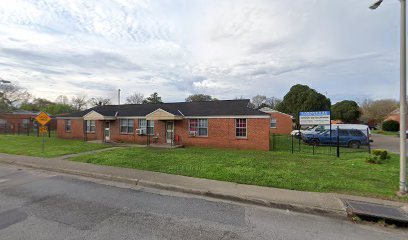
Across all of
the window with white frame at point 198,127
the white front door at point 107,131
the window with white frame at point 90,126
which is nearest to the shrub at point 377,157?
the window with white frame at point 198,127

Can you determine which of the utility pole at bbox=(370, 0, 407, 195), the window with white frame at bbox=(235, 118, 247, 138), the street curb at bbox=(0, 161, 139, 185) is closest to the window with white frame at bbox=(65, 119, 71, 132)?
the street curb at bbox=(0, 161, 139, 185)

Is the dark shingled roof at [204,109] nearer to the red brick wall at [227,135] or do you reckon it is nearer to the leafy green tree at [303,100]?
the red brick wall at [227,135]

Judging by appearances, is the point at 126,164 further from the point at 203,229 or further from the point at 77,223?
the point at 203,229

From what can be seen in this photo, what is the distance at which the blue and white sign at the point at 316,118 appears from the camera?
13570mm

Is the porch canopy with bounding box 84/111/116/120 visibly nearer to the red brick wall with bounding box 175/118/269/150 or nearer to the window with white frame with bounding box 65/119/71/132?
the window with white frame with bounding box 65/119/71/132

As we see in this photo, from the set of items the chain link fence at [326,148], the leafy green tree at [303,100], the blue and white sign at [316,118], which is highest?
the leafy green tree at [303,100]

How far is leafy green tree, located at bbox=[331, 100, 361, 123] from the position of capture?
48562mm

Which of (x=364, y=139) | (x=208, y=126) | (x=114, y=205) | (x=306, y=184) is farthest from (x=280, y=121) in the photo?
(x=114, y=205)

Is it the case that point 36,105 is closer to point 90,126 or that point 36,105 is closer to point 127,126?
point 90,126

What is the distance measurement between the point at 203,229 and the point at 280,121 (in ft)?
106

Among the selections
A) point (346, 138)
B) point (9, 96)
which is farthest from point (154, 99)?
point (346, 138)

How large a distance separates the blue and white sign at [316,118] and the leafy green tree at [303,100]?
25.3 m

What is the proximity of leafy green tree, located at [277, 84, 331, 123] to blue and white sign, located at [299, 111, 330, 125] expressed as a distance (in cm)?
2532

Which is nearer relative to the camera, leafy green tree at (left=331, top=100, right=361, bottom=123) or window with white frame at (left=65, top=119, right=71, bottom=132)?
window with white frame at (left=65, top=119, right=71, bottom=132)
